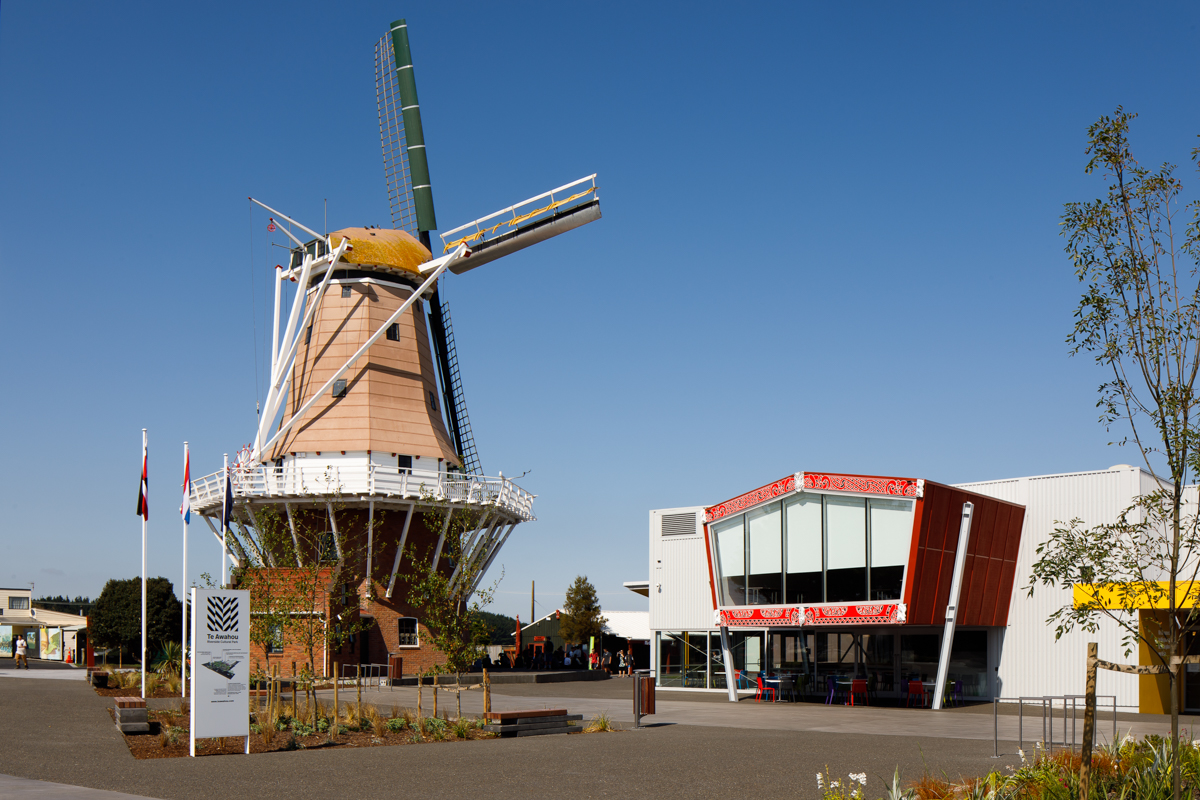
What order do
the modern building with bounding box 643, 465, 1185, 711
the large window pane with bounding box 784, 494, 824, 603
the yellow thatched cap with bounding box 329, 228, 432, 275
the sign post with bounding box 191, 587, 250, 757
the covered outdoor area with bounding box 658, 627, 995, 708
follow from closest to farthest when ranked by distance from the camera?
the sign post with bounding box 191, 587, 250, 757 < the modern building with bounding box 643, 465, 1185, 711 < the large window pane with bounding box 784, 494, 824, 603 < the covered outdoor area with bounding box 658, 627, 995, 708 < the yellow thatched cap with bounding box 329, 228, 432, 275

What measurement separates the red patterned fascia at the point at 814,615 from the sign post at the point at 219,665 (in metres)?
14.9

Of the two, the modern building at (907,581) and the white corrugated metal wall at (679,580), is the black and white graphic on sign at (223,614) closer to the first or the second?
the modern building at (907,581)

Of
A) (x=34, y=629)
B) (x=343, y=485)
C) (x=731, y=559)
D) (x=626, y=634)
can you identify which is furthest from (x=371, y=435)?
(x=34, y=629)

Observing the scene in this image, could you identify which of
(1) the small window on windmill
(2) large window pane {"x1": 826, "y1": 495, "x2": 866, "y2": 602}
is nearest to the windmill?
(1) the small window on windmill

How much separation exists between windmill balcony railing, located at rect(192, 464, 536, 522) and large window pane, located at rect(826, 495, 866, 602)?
41.9 ft

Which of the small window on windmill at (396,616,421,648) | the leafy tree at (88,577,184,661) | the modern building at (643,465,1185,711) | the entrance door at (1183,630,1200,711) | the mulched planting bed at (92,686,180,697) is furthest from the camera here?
the leafy tree at (88,577,184,661)

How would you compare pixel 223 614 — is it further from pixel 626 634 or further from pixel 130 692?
pixel 626 634

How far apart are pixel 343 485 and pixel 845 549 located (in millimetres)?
17404

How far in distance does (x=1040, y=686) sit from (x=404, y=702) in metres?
16.6

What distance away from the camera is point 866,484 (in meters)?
26.3

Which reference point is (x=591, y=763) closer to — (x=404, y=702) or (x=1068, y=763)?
(x=1068, y=763)

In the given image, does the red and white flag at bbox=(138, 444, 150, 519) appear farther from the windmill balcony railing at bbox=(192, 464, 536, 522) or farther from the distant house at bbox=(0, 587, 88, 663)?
the distant house at bbox=(0, 587, 88, 663)

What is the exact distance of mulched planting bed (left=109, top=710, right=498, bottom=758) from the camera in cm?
1580

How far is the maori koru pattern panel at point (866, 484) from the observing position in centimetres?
2566
